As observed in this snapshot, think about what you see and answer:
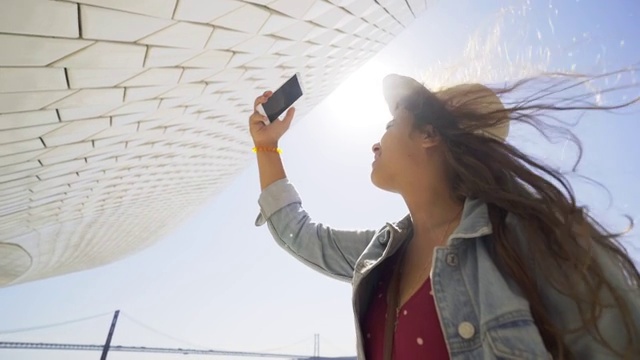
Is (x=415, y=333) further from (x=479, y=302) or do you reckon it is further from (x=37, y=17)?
(x=37, y=17)

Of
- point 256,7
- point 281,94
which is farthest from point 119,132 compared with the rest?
point 281,94

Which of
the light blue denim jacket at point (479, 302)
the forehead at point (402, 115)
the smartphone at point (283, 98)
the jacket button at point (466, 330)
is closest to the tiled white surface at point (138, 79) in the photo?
the smartphone at point (283, 98)

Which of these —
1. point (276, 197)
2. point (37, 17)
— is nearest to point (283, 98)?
point (276, 197)

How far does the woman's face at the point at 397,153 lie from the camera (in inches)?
35.8

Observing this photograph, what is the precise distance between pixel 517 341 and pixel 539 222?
0.21m

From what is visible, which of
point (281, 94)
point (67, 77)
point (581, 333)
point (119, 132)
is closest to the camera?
point (581, 333)

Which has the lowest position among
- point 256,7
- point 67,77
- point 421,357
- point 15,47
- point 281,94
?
point 421,357

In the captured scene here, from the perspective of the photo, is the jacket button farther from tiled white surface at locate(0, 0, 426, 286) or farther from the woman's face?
tiled white surface at locate(0, 0, 426, 286)

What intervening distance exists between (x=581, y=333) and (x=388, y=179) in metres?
0.51

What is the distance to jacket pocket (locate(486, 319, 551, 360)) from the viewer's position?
527 mm

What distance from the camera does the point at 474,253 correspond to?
2.22ft

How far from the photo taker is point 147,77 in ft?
9.18

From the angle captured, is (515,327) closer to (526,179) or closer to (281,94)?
(526,179)

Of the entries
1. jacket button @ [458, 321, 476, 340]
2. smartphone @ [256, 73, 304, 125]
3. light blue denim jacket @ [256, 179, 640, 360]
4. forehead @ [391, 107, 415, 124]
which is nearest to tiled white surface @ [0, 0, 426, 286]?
smartphone @ [256, 73, 304, 125]
